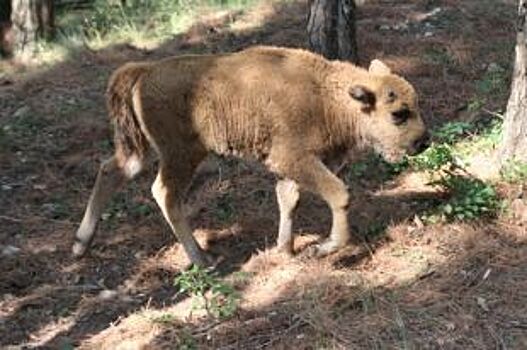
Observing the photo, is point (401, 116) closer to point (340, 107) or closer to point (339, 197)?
point (340, 107)

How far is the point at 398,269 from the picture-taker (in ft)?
21.9

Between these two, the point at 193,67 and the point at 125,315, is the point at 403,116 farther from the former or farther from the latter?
the point at 125,315

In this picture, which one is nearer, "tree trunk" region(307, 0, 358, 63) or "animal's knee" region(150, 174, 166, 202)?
"animal's knee" region(150, 174, 166, 202)

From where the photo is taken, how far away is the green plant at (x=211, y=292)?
628 centimetres

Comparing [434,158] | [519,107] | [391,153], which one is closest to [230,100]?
[391,153]

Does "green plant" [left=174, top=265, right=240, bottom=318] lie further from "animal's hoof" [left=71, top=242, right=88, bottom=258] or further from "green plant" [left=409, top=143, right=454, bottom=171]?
"green plant" [left=409, top=143, right=454, bottom=171]

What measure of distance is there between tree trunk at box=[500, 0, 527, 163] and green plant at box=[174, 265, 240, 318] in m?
2.68

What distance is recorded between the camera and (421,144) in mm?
7254

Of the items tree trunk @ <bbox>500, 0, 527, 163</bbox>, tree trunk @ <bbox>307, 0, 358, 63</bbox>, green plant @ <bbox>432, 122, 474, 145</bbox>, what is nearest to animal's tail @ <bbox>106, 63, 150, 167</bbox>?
green plant @ <bbox>432, 122, 474, 145</bbox>

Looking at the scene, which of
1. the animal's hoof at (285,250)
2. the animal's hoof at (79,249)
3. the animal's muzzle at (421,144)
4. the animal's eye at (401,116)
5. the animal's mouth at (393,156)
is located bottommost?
the animal's hoof at (79,249)

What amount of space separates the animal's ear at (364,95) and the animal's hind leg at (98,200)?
2211mm

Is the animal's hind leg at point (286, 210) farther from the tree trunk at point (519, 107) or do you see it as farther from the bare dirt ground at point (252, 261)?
the tree trunk at point (519, 107)

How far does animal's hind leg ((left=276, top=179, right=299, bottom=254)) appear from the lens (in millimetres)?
7250

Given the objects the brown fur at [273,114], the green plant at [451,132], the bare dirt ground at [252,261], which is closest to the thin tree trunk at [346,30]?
the bare dirt ground at [252,261]
